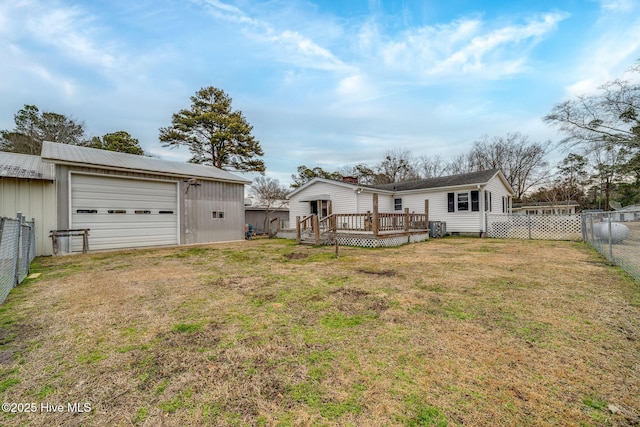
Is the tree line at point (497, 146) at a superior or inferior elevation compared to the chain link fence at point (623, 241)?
superior

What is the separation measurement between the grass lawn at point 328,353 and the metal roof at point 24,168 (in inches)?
253

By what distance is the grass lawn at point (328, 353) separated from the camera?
5.64 ft

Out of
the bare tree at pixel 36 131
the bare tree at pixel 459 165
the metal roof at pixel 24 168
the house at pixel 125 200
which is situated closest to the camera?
the metal roof at pixel 24 168

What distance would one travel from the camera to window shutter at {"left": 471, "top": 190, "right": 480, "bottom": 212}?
14.1 m

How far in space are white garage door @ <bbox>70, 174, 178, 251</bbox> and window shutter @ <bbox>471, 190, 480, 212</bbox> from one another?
15888 mm

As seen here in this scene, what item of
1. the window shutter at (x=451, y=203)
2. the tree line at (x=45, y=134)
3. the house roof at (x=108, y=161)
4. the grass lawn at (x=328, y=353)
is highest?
the tree line at (x=45, y=134)

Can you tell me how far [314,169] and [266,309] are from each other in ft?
101

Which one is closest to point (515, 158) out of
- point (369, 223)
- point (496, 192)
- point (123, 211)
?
point (496, 192)

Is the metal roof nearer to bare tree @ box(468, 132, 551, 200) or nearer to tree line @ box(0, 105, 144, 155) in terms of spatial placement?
tree line @ box(0, 105, 144, 155)

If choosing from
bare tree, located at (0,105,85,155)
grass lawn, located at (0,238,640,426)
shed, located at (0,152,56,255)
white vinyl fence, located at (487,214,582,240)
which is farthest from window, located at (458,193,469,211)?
Result: bare tree, located at (0,105,85,155)

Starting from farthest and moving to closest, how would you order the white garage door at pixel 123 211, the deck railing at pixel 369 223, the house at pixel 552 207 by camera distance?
the house at pixel 552 207 → the deck railing at pixel 369 223 → the white garage door at pixel 123 211

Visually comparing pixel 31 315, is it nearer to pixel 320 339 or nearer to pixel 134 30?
pixel 320 339

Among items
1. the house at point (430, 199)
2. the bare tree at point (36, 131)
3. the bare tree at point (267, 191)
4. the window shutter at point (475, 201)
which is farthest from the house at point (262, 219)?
the bare tree at point (36, 131)

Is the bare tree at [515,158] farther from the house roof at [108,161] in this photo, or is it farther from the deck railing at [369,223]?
the house roof at [108,161]
